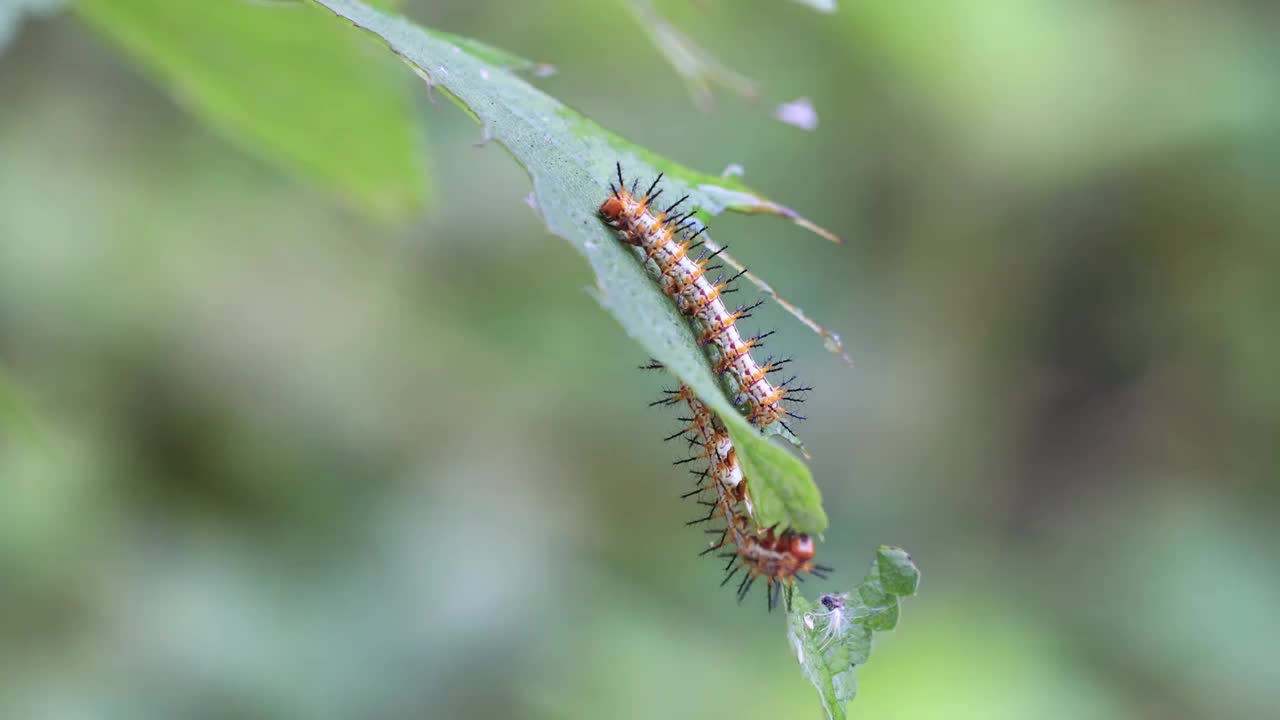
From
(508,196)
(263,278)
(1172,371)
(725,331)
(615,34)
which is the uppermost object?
(1172,371)

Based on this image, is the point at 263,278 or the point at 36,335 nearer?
the point at 36,335

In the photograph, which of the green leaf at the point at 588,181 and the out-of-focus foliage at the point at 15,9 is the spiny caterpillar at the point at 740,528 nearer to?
the green leaf at the point at 588,181

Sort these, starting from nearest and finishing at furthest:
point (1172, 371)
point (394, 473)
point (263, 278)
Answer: point (394, 473), point (263, 278), point (1172, 371)

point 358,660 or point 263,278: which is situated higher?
point 263,278

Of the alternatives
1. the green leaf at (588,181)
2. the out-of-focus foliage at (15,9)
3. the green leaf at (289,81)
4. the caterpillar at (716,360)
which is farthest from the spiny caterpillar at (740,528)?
the out-of-focus foliage at (15,9)

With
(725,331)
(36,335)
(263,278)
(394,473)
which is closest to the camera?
(725,331)

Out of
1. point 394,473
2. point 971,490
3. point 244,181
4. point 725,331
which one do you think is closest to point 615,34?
point 244,181

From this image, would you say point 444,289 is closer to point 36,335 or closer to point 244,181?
point 244,181
